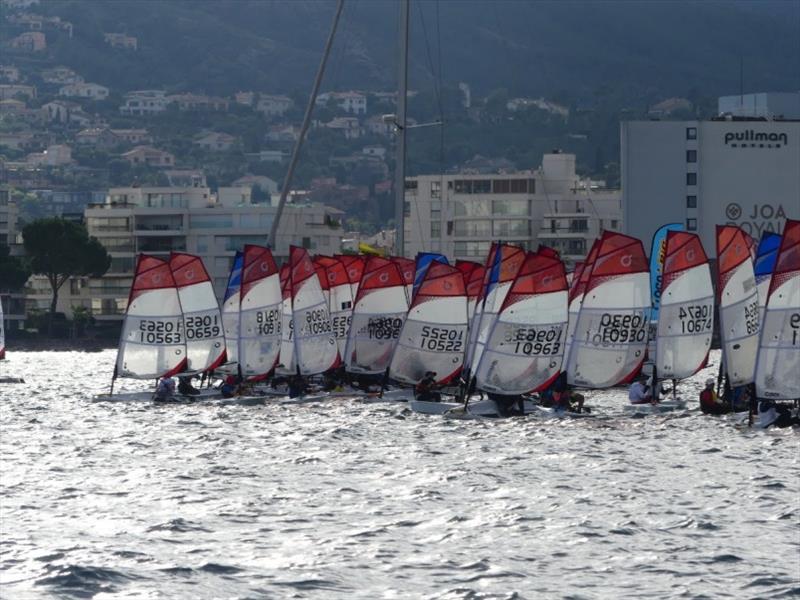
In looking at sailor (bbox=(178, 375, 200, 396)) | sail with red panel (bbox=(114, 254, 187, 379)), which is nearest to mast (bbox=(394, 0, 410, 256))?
sail with red panel (bbox=(114, 254, 187, 379))

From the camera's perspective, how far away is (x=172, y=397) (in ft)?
206

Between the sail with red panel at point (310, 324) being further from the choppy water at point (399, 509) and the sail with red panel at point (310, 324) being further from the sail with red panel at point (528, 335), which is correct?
the sail with red panel at point (528, 335)

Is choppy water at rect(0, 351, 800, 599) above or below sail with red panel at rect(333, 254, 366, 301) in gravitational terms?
below

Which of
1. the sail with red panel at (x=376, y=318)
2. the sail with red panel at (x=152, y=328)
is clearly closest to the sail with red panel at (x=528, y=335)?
the sail with red panel at (x=376, y=318)

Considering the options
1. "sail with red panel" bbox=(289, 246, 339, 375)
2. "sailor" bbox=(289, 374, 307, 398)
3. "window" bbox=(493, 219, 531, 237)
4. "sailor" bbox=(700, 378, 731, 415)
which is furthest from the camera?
"window" bbox=(493, 219, 531, 237)

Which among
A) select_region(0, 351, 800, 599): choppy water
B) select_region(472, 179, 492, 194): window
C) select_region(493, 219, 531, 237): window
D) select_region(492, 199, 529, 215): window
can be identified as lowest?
Answer: select_region(0, 351, 800, 599): choppy water

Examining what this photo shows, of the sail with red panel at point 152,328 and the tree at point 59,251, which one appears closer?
the sail with red panel at point 152,328

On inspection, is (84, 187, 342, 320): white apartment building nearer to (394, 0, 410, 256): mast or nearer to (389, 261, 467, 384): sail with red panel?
(394, 0, 410, 256): mast

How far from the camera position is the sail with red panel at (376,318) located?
2552 inches

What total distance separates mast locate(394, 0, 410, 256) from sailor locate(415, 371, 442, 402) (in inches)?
879

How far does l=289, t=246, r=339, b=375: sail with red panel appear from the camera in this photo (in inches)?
2542

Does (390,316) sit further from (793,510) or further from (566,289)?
(793,510)

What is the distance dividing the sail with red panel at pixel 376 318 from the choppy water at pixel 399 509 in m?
8.74

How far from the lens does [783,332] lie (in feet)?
162
